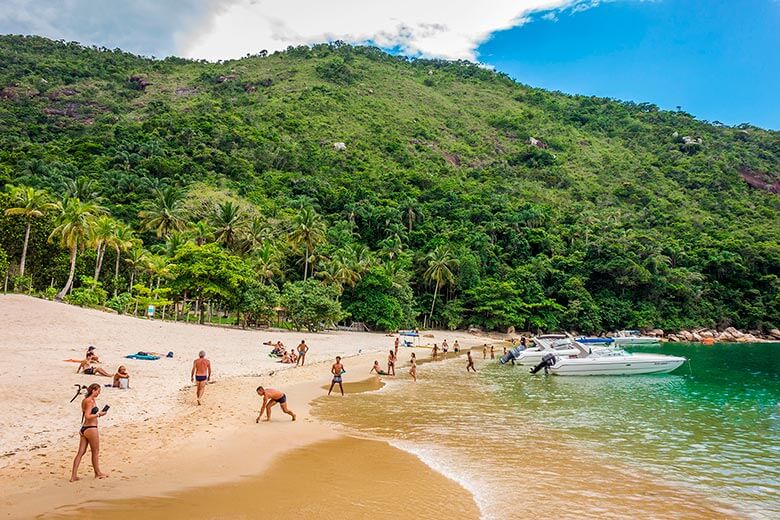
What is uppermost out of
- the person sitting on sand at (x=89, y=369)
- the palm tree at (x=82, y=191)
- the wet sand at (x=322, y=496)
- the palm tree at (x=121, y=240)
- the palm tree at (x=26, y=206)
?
the palm tree at (x=82, y=191)

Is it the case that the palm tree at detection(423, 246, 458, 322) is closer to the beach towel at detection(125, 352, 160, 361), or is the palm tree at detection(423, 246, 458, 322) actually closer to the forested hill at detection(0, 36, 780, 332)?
the forested hill at detection(0, 36, 780, 332)

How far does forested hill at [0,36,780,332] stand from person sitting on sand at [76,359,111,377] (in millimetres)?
24580

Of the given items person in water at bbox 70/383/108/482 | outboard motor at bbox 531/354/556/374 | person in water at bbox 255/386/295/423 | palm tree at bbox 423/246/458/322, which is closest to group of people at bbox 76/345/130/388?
person in water at bbox 255/386/295/423

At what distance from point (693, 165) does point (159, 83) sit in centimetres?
14559

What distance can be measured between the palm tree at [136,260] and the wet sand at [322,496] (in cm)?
4663

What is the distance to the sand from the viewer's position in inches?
316

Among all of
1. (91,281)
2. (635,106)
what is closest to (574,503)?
(91,281)

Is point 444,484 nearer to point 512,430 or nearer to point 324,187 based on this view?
point 512,430

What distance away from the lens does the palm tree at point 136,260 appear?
50.1 m

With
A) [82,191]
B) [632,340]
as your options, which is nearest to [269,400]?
[82,191]

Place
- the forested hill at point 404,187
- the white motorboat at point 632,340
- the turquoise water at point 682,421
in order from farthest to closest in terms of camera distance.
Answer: the white motorboat at point 632,340
the forested hill at point 404,187
the turquoise water at point 682,421

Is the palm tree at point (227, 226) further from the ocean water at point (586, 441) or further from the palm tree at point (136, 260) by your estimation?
the ocean water at point (586, 441)

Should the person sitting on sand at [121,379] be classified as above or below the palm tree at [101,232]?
below

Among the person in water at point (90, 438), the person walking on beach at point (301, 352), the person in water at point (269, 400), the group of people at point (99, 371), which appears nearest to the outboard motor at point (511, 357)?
the person walking on beach at point (301, 352)
